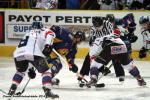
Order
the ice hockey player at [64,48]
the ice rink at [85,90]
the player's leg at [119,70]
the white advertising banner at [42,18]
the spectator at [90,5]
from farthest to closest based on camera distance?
the spectator at [90,5]
the white advertising banner at [42,18]
the player's leg at [119,70]
the ice hockey player at [64,48]
the ice rink at [85,90]

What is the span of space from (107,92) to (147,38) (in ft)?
13.2

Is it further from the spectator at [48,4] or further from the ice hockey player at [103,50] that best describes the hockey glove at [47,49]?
the spectator at [48,4]

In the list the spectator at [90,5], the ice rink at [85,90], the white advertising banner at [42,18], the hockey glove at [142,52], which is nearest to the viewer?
the ice rink at [85,90]

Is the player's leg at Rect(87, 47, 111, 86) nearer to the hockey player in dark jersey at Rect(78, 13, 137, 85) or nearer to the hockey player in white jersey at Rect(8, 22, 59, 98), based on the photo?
the hockey player in dark jersey at Rect(78, 13, 137, 85)

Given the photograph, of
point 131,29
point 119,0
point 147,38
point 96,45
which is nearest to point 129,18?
point 131,29

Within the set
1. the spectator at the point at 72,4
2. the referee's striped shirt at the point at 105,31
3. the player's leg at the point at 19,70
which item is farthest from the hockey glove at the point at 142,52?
the player's leg at the point at 19,70

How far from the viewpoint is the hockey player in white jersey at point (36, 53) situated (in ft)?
23.5

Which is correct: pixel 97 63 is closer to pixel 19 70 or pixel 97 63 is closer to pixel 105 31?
pixel 105 31

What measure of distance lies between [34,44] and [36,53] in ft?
0.39

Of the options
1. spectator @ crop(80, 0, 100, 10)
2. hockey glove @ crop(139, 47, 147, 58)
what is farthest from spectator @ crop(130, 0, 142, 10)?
hockey glove @ crop(139, 47, 147, 58)

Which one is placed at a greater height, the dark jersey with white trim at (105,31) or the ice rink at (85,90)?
the dark jersey with white trim at (105,31)

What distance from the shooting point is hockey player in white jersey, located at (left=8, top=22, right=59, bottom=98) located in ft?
23.5

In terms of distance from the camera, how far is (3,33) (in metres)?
13.3

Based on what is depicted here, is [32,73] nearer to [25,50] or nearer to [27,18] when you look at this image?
[25,50]
